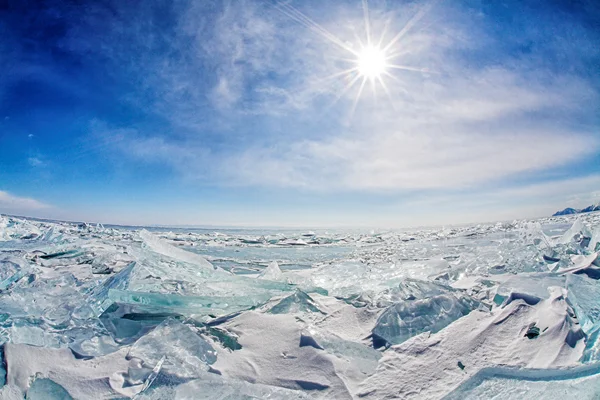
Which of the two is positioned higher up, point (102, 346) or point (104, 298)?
point (104, 298)

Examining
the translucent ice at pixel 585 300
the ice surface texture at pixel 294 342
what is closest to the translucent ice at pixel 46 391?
the ice surface texture at pixel 294 342

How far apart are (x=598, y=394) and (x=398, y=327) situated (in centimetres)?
76

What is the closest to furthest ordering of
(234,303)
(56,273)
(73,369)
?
(73,369), (234,303), (56,273)

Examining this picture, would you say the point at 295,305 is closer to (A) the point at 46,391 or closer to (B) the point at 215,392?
(B) the point at 215,392

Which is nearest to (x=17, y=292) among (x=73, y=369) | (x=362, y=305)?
(x=73, y=369)

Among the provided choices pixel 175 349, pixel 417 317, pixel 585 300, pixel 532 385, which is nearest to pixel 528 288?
pixel 585 300

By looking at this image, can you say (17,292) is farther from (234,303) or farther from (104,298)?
(234,303)

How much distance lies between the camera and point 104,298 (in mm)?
1768

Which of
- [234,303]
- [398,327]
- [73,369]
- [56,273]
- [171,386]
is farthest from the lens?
[56,273]

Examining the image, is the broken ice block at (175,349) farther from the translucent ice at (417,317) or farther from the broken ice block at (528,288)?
the broken ice block at (528,288)

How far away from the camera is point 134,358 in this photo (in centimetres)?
119

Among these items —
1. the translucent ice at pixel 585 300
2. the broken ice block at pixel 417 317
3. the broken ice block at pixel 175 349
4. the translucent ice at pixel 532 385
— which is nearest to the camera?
the translucent ice at pixel 532 385

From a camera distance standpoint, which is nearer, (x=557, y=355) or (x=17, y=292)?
(x=557, y=355)

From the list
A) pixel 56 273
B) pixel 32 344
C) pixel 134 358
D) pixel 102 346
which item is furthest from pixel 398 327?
pixel 56 273
